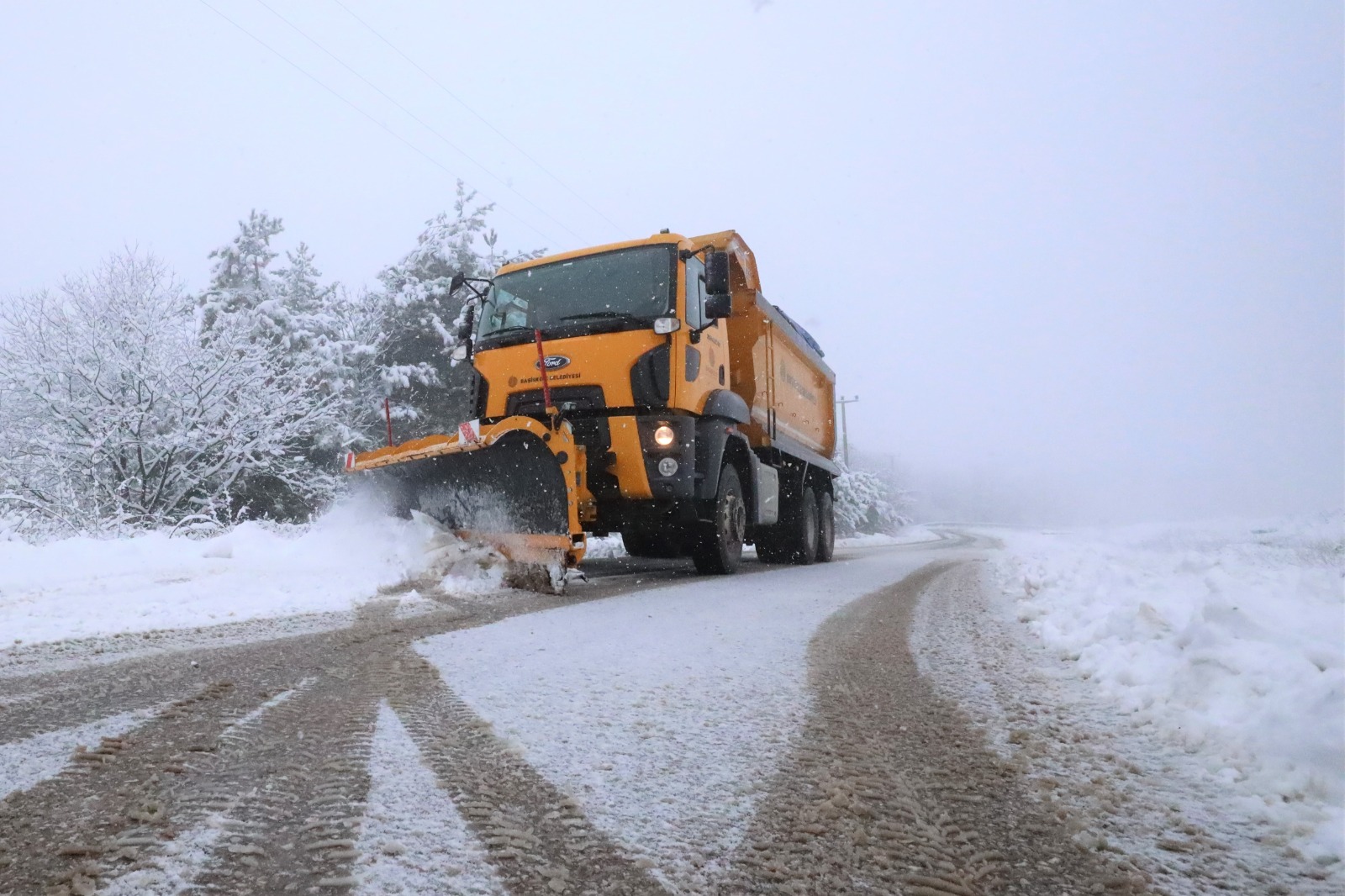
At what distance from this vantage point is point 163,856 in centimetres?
126

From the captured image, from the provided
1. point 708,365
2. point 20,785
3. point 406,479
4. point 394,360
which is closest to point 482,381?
point 406,479

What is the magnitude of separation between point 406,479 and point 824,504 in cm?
698

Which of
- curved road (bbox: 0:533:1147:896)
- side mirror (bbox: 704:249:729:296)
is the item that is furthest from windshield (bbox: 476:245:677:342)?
curved road (bbox: 0:533:1147:896)

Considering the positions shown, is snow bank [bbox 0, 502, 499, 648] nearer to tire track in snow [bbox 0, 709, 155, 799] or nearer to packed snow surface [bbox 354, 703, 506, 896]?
tire track in snow [bbox 0, 709, 155, 799]

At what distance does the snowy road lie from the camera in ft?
4.13

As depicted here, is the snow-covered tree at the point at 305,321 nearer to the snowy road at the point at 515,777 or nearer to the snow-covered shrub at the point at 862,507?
the snowy road at the point at 515,777

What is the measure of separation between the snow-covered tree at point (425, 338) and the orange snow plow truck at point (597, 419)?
11228 mm

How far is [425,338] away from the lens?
19.0 m

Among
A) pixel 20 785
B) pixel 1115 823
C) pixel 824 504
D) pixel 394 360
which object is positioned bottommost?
pixel 1115 823

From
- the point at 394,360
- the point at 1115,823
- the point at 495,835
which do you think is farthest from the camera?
the point at 394,360

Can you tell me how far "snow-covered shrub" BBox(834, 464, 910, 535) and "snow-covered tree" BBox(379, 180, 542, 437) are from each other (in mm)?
18061

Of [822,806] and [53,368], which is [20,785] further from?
[53,368]

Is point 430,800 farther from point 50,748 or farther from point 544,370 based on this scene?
point 544,370

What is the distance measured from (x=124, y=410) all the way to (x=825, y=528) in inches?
395
